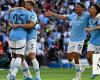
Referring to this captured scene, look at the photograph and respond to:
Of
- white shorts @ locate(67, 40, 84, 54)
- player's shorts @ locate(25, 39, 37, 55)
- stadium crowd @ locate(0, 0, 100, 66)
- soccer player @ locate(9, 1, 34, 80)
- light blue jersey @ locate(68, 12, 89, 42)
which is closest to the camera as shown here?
soccer player @ locate(9, 1, 34, 80)

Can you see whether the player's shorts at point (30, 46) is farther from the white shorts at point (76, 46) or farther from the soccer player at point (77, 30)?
the white shorts at point (76, 46)

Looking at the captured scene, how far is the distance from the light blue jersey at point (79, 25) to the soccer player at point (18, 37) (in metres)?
2.12

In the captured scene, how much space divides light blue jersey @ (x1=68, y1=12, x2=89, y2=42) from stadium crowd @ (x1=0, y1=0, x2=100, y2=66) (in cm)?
975

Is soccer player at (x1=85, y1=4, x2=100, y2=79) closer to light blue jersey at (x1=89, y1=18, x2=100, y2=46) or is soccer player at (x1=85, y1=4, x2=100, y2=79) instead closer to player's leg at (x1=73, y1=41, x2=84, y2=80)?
light blue jersey at (x1=89, y1=18, x2=100, y2=46)

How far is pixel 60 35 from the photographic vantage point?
31.8 meters

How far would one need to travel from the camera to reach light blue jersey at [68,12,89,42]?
17.5 m

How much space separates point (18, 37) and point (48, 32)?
1653 centimetres

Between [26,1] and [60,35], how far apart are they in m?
15.4

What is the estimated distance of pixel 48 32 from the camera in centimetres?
3219

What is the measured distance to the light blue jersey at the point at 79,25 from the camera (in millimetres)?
17547

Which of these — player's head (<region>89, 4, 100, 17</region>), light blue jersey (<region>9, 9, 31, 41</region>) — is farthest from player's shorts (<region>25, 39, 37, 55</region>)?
player's head (<region>89, 4, 100, 17</region>)

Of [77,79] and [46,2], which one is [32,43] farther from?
[46,2]

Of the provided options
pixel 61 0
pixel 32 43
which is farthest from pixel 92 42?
pixel 61 0

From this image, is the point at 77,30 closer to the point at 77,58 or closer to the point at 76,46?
the point at 76,46
